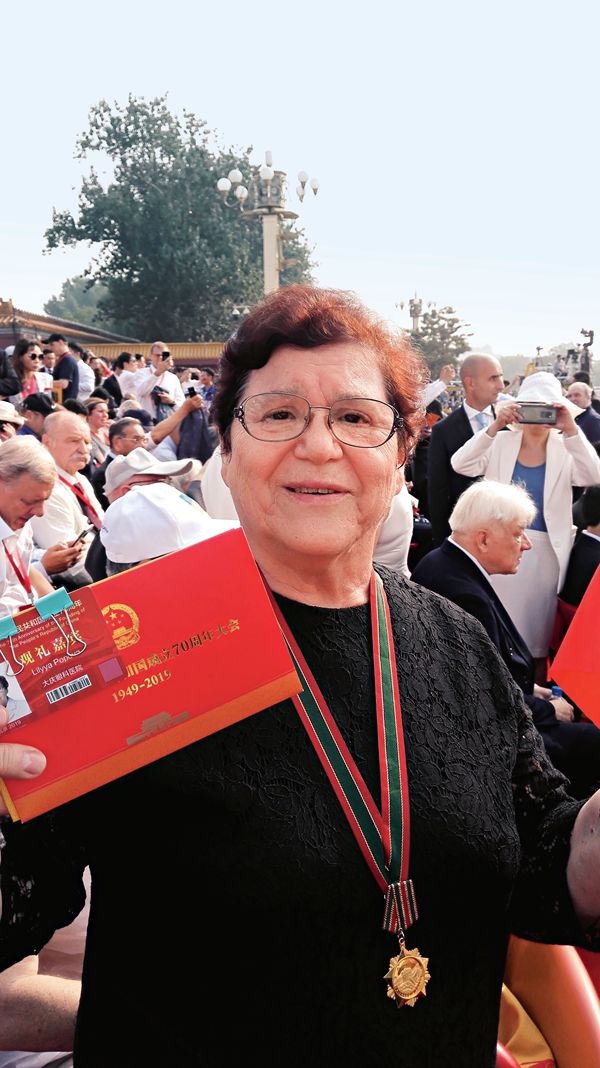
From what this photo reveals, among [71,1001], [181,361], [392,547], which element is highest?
[392,547]

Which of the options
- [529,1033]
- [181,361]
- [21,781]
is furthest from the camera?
[181,361]

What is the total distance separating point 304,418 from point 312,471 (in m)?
0.09

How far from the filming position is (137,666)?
1030 millimetres

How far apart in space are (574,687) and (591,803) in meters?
0.24

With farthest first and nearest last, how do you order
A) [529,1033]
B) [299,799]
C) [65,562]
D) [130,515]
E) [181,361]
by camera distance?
1. [181,361]
2. [65,562]
3. [130,515]
4. [529,1033]
5. [299,799]

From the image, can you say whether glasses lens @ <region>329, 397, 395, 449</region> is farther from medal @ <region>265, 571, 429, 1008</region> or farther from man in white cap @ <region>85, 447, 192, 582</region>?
man in white cap @ <region>85, 447, 192, 582</region>

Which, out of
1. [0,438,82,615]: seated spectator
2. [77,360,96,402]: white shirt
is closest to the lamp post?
[77,360,96,402]: white shirt

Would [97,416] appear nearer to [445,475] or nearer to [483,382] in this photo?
[445,475]

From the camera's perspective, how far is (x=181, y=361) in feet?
114

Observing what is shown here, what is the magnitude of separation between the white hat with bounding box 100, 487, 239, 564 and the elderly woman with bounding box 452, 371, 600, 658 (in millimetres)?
1944

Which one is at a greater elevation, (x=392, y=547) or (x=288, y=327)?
(x=288, y=327)

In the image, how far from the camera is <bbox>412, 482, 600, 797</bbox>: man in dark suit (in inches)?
119

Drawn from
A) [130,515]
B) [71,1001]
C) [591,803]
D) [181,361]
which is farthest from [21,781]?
[181,361]

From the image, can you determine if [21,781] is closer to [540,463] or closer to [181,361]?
[540,463]
